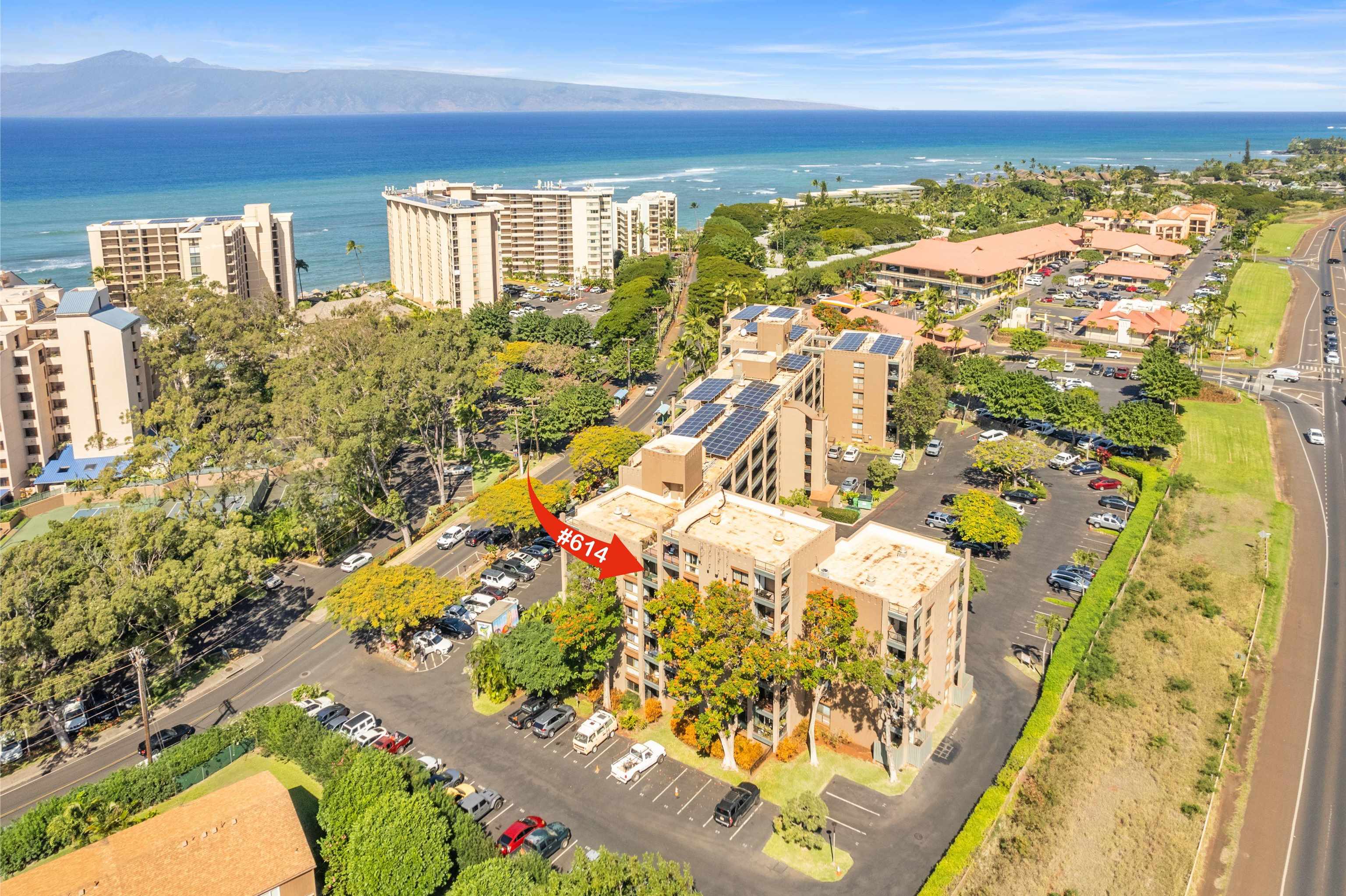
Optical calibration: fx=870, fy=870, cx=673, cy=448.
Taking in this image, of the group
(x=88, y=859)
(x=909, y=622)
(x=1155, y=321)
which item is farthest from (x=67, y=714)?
(x=1155, y=321)

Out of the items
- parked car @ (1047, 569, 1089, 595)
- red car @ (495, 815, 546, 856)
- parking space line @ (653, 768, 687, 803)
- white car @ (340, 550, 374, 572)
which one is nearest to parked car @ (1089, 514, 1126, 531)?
parked car @ (1047, 569, 1089, 595)

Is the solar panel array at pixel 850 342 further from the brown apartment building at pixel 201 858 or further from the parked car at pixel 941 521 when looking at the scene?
the brown apartment building at pixel 201 858

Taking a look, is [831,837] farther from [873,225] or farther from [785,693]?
[873,225]

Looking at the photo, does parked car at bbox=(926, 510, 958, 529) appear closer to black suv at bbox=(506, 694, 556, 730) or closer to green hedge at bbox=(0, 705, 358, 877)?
black suv at bbox=(506, 694, 556, 730)

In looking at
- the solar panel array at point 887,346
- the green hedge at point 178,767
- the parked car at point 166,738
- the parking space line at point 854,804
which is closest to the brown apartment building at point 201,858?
the green hedge at point 178,767

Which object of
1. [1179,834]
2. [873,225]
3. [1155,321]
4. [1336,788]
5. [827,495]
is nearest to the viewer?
[1179,834]

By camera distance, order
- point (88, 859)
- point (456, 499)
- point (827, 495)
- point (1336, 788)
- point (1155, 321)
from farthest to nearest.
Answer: point (1155, 321) → point (456, 499) → point (827, 495) → point (1336, 788) → point (88, 859)
